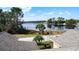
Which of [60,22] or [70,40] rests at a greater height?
[60,22]

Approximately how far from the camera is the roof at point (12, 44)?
9.18ft

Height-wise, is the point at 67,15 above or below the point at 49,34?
above

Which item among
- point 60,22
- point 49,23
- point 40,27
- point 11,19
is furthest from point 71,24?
point 11,19

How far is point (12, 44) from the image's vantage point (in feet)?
9.23

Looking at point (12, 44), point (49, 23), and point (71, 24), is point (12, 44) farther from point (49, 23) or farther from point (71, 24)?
point (71, 24)

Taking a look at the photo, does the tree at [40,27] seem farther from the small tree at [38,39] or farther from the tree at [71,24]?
the tree at [71,24]

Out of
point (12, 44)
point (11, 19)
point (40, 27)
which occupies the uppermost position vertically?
point (11, 19)

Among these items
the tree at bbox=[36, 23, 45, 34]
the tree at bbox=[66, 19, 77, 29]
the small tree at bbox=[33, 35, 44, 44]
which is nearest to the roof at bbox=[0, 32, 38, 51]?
the small tree at bbox=[33, 35, 44, 44]

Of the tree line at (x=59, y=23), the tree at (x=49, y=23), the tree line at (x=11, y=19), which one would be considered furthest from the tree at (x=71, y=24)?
the tree line at (x=11, y=19)

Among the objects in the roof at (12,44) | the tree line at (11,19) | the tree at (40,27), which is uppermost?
the tree line at (11,19)
